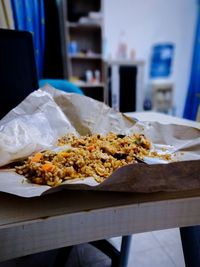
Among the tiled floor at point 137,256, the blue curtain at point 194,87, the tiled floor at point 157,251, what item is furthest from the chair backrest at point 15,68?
the blue curtain at point 194,87

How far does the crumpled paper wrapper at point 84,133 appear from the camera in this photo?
359 millimetres

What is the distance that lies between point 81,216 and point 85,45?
2.70 meters

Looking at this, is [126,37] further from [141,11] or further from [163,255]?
[163,255]

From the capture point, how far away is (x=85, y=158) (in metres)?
0.50

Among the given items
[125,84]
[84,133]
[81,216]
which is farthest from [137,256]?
[125,84]

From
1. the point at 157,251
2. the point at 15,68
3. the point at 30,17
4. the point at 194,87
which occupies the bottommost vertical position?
the point at 157,251

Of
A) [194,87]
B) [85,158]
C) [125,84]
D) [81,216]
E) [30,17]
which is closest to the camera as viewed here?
[81,216]

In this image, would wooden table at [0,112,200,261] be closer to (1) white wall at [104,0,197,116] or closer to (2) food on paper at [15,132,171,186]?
(2) food on paper at [15,132,171,186]

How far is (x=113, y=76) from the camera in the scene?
2721 mm

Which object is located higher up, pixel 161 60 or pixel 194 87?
pixel 161 60

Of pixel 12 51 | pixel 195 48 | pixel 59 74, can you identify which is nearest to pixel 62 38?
pixel 59 74

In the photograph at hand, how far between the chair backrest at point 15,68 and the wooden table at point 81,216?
46 cm

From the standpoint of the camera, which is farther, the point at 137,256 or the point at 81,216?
the point at 137,256

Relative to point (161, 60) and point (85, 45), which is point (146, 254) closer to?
point (85, 45)
